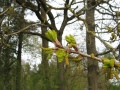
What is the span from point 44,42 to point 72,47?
11948 mm

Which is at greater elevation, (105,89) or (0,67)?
(0,67)

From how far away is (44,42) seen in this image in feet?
42.2

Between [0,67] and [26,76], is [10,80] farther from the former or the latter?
[0,67]

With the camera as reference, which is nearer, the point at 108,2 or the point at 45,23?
the point at 108,2

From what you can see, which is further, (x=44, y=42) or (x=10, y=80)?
(x=44, y=42)

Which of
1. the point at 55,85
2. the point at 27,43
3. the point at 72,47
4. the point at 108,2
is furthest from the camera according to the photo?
the point at 27,43

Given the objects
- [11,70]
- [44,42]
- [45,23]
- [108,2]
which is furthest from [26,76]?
[108,2]

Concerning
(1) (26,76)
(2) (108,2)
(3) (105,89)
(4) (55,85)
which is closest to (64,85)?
(4) (55,85)

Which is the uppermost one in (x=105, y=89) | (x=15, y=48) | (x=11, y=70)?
(x=15, y=48)

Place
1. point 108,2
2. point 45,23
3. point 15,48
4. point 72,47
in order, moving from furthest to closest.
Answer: point 15,48 < point 45,23 < point 108,2 < point 72,47

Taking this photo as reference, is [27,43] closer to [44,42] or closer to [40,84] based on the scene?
[44,42]

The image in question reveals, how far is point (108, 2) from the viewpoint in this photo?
760 cm

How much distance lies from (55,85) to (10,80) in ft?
5.25

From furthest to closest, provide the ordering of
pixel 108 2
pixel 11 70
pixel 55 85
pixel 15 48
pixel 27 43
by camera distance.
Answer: pixel 27 43 → pixel 15 48 → pixel 11 70 → pixel 55 85 → pixel 108 2
